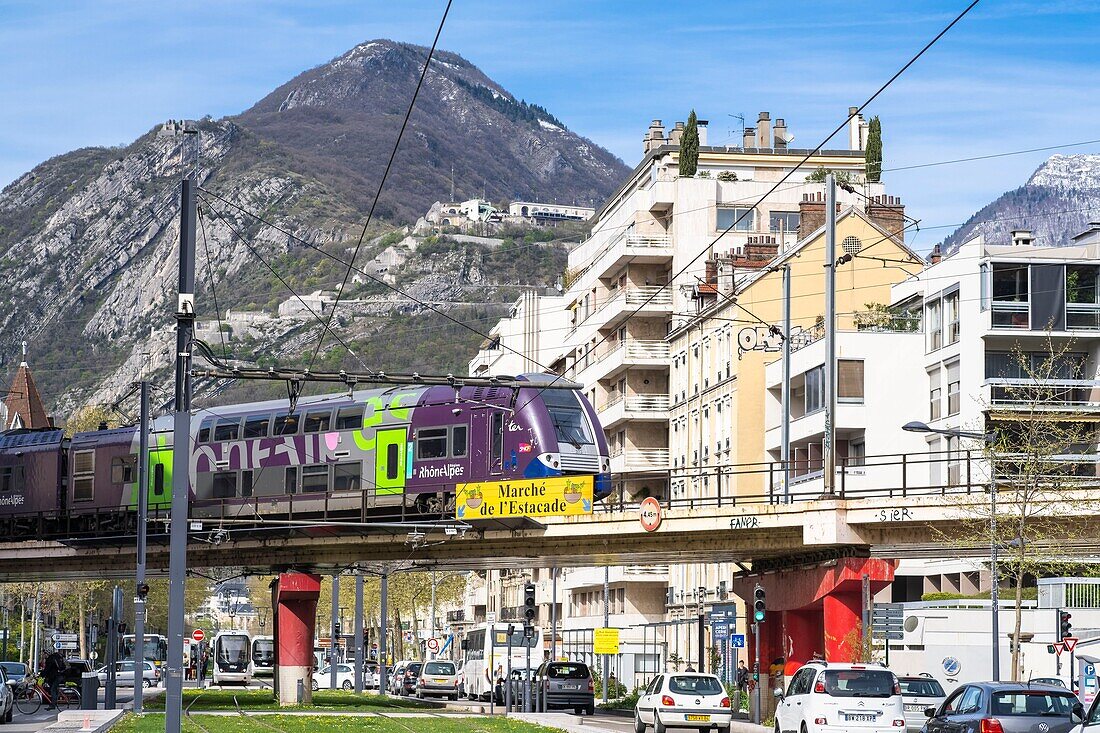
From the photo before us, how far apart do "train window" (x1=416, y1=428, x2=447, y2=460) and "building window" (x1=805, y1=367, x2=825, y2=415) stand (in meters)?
25.1

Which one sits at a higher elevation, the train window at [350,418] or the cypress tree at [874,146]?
the cypress tree at [874,146]

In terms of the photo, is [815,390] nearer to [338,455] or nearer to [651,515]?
[338,455]

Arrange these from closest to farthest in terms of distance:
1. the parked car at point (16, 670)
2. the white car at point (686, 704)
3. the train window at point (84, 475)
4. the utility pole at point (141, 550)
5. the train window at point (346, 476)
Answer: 1. the white car at point (686, 704)
2. the utility pole at point (141, 550)
3. the train window at point (346, 476)
4. the train window at point (84, 475)
5. the parked car at point (16, 670)

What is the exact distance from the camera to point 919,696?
41.4 m

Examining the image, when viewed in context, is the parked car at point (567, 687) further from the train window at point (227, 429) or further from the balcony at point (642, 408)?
the balcony at point (642, 408)

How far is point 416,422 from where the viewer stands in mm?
51625

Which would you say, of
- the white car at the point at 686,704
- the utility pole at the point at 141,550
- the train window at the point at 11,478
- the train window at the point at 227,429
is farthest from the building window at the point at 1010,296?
the train window at the point at 11,478

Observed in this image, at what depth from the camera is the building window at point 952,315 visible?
232 ft

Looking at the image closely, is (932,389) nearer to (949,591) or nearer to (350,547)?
(949,591)

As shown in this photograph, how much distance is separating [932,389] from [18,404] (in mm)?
87477

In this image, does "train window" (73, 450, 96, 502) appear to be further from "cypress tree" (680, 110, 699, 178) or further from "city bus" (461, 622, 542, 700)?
"cypress tree" (680, 110, 699, 178)

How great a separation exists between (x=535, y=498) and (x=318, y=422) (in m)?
9.53

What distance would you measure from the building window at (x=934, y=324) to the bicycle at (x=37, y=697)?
3673 centimetres

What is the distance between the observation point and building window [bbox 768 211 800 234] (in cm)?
9675
